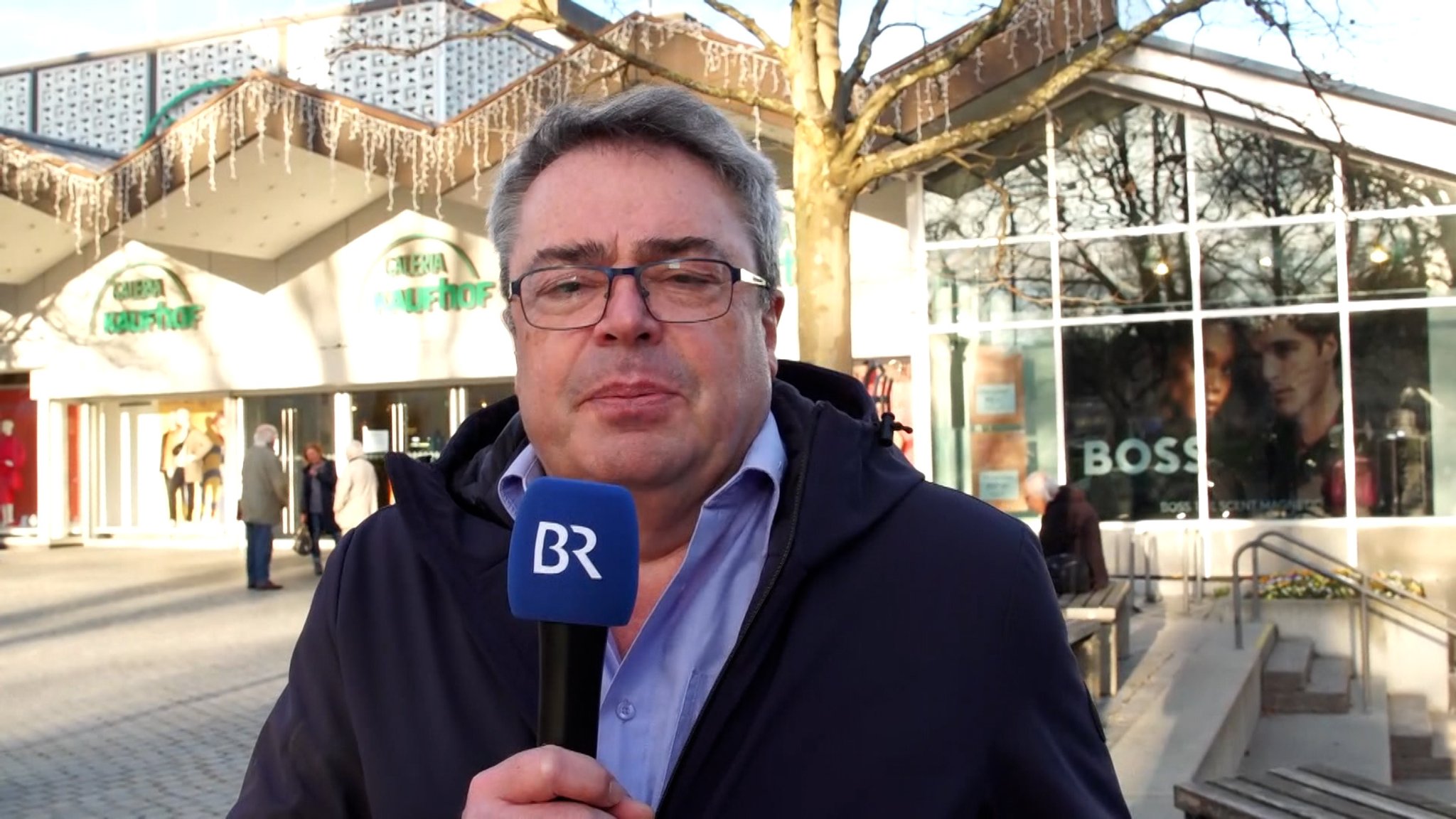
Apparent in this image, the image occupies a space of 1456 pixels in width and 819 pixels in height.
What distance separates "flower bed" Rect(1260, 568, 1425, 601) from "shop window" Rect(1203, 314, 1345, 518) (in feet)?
8.25

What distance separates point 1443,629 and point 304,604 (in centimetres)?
1019

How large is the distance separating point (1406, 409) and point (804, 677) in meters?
14.6

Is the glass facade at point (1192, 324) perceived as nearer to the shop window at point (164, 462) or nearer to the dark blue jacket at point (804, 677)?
the shop window at point (164, 462)

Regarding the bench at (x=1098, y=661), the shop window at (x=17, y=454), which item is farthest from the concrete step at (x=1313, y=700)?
the shop window at (x=17, y=454)

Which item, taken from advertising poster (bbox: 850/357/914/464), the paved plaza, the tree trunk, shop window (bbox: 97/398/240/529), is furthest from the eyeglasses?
shop window (bbox: 97/398/240/529)

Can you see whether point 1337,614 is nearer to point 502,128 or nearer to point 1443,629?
point 1443,629

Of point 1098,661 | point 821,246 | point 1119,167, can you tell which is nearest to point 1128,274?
point 1119,167

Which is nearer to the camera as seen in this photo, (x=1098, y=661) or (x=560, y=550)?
(x=560, y=550)

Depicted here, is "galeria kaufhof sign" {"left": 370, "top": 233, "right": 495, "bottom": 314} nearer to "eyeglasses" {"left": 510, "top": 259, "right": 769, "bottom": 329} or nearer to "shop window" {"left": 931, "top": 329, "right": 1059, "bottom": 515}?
"shop window" {"left": 931, "top": 329, "right": 1059, "bottom": 515}

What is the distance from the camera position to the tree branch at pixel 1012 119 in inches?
313

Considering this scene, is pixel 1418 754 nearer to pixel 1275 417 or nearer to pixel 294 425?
pixel 1275 417

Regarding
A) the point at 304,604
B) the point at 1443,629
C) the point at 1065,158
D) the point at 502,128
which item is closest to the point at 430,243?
the point at 502,128

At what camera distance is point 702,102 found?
1965mm

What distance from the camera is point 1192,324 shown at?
14.9 metres
